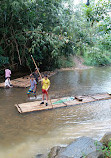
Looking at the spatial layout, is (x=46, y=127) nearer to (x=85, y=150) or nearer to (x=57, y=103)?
(x=57, y=103)

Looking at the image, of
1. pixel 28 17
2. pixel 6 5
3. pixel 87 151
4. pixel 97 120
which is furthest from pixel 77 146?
pixel 28 17

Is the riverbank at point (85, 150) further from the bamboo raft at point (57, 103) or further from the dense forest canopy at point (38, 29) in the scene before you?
the dense forest canopy at point (38, 29)

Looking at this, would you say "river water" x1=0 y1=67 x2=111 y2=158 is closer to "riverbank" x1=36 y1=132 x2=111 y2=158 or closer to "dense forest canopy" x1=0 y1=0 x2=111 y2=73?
"riverbank" x1=36 y1=132 x2=111 y2=158

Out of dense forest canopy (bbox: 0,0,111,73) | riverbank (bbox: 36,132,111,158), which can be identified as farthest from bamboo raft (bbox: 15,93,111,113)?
dense forest canopy (bbox: 0,0,111,73)

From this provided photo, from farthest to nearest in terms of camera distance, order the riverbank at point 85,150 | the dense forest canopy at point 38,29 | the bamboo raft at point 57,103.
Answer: the dense forest canopy at point 38,29 < the bamboo raft at point 57,103 < the riverbank at point 85,150

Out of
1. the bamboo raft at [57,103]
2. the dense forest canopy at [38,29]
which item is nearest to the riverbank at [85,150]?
the bamboo raft at [57,103]

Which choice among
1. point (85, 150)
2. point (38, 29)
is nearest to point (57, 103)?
point (85, 150)

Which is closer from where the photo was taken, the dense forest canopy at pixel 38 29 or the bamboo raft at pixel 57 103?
the bamboo raft at pixel 57 103

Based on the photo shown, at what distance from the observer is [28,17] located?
36.4 feet

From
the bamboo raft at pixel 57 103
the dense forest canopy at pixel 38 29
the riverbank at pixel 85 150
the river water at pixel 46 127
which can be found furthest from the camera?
the dense forest canopy at pixel 38 29

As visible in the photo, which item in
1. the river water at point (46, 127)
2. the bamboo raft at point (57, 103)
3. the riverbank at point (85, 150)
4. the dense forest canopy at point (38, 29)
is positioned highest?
the dense forest canopy at point (38, 29)

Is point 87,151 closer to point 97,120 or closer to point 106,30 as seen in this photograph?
point 97,120

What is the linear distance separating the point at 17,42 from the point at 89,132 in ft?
29.3

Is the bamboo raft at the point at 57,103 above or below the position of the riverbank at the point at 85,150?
below
